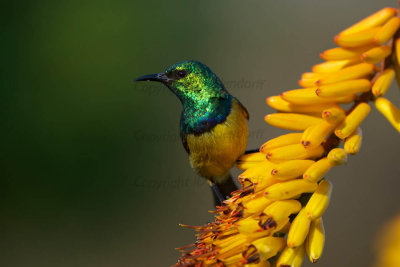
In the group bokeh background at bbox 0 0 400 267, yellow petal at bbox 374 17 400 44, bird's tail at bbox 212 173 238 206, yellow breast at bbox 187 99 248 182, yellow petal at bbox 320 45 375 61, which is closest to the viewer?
yellow petal at bbox 374 17 400 44

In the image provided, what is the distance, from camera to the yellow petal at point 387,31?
124 centimetres

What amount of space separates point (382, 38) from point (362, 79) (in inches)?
5.2

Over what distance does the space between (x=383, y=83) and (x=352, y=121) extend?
0.44ft

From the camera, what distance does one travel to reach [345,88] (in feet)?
4.25

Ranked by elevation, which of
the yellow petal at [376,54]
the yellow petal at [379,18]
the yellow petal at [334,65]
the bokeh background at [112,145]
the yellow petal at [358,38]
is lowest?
the bokeh background at [112,145]

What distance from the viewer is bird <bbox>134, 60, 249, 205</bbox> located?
6.86 ft

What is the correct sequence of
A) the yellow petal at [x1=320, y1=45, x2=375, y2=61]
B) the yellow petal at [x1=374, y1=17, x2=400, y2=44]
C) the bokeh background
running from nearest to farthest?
the yellow petal at [x1=374, y1=17, x2=400, y2=44]
the yellow petal at [x1=320, y1=45, x2=375, y2=61]
the bokeh background

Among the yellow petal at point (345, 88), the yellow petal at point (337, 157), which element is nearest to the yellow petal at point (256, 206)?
the yellow petal at point (337, 157)

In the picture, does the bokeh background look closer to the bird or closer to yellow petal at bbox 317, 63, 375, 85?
the bird

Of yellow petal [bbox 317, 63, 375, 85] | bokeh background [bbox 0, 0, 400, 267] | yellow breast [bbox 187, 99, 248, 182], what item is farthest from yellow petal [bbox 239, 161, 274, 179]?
Answer: bokeh background [bbox 0, 0, 400, 267]

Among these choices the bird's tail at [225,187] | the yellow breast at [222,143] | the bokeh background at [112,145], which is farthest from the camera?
the bokeh background at [112,145]

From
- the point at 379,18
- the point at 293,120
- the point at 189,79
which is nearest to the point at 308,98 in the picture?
the point at 293,120

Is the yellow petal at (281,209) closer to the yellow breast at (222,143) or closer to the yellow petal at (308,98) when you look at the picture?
the yellow petal at (308,98)

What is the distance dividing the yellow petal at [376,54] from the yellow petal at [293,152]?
294 millimetres
